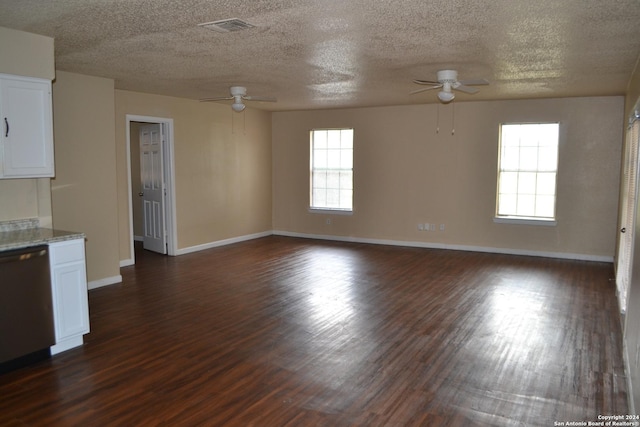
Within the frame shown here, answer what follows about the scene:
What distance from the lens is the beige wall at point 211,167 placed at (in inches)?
268

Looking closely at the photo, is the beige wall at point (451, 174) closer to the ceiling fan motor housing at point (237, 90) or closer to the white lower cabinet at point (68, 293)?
the ceiling fan motor housing at point (237, 90)

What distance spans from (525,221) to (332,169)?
371 cm

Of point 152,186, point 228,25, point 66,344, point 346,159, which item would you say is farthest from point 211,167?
point 228,25

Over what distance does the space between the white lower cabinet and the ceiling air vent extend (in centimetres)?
207

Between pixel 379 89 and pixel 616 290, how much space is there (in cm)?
388

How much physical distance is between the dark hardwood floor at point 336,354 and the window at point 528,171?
1660 mm

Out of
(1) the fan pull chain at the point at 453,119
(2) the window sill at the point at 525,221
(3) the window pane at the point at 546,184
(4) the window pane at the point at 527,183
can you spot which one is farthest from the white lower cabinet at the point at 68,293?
(3) the window pane at the point at 546,184

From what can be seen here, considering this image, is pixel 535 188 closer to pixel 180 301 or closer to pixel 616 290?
A: pixel 616 290

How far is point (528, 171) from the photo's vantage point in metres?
7.65

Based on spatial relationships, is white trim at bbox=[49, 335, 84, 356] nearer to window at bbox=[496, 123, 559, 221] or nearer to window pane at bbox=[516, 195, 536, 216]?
window at bbox=[496, 123, 559, 221]

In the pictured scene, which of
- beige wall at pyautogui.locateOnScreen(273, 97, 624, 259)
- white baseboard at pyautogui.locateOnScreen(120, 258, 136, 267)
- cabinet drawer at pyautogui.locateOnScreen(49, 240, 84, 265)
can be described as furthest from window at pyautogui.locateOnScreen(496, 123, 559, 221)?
cabinet drawer at pyautogui.locateOnScreen(49, 240, 84, 265)

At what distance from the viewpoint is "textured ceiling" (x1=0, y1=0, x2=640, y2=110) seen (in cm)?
307

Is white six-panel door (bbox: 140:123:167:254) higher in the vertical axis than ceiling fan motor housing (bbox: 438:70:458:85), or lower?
lower

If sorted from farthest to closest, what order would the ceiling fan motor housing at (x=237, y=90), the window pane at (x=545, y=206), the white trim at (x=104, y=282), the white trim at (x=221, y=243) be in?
the white trim at (x=221, y=243) < the window pane at (x=545, y=206) < the ceiling fan motor housing at (x=237, y=90) < the white trim at (x=104, y=282)
